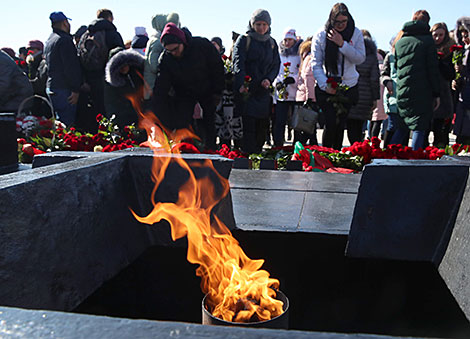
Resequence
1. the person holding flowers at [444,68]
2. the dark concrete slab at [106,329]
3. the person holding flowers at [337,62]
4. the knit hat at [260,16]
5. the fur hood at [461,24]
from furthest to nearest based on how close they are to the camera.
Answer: the fur hood at [461,24]
the person holding flowers at [444,68]
the knit hat at [260,16]
the person holding flowers at [337,62]
the dark concrete slab at [106,329]

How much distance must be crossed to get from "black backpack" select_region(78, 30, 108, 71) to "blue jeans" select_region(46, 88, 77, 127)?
55cm

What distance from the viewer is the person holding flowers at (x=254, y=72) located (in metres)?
6.23

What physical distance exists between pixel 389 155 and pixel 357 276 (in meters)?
2.25

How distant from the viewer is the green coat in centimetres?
545

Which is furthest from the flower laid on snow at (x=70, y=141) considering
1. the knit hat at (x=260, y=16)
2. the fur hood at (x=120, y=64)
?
the knit hat at (x=260, y=16)

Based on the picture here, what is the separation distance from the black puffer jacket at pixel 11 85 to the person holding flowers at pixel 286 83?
3972 mm

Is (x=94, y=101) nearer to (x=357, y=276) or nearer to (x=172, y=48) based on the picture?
(x=172, y=48)

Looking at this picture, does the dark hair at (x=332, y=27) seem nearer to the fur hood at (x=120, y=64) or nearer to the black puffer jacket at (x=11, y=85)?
the fur hood at (x=120, y=64)

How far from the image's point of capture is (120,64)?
6.46 metres

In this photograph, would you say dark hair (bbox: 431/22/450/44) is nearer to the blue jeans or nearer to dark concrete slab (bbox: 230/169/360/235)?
dark concrete slab (bbox: 230/169/360/235)

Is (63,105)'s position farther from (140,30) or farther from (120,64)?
(140,30)

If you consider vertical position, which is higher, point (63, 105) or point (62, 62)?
point (62, 62)

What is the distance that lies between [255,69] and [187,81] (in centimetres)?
104

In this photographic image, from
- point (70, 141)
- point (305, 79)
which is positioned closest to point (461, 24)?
point (305, 79)
